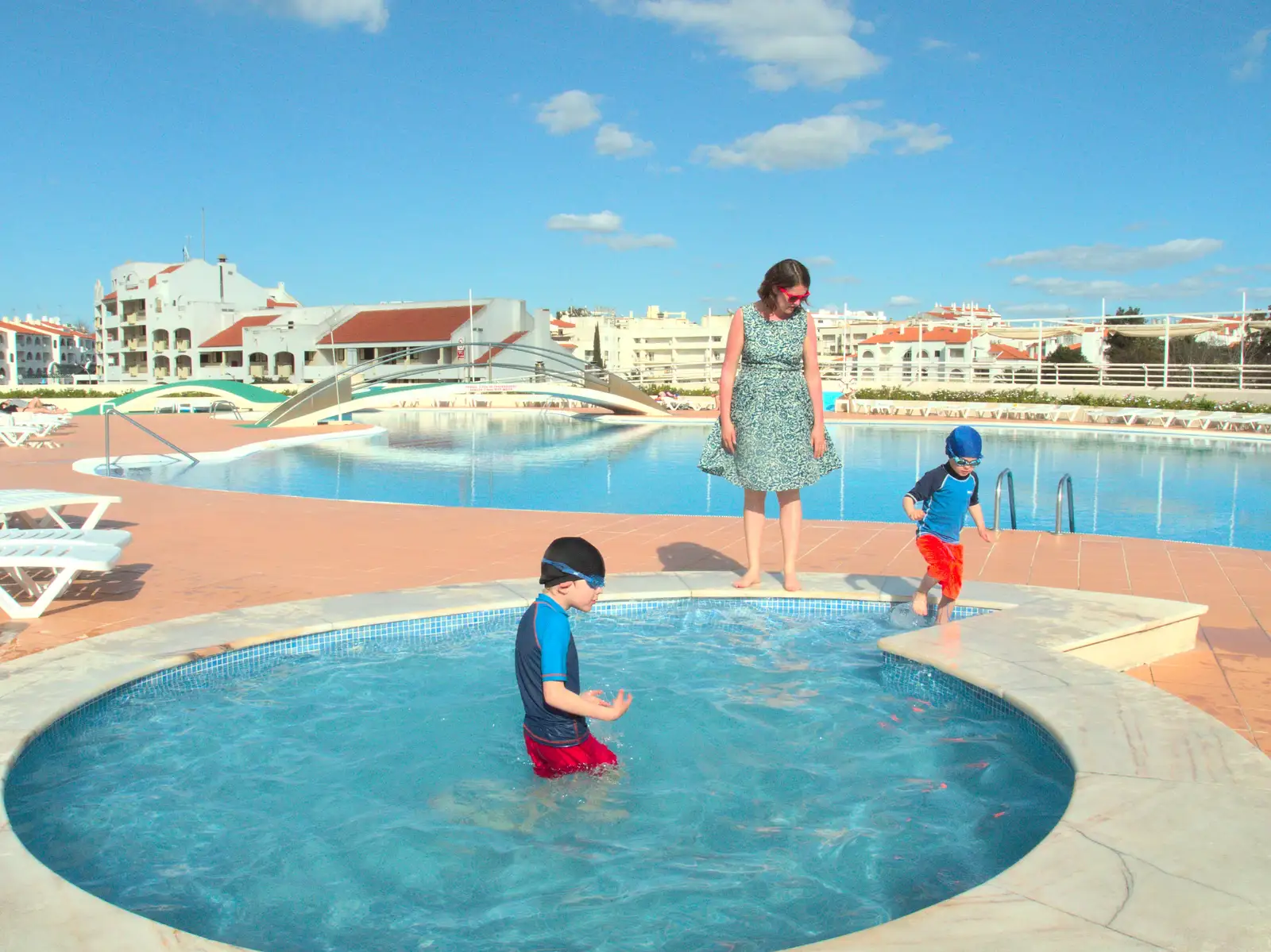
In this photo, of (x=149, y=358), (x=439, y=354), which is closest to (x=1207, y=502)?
(x=439, y=354)

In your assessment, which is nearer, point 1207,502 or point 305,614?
point 305,614

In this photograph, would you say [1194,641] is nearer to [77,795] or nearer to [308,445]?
[77,795]

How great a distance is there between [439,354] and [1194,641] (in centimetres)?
5027

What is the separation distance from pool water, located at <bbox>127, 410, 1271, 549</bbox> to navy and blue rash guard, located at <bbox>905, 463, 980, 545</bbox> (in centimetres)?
530

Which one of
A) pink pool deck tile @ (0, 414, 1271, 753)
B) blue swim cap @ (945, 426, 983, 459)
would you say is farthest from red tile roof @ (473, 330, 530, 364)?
blue swim cap @ (945, 426, 983, 459)

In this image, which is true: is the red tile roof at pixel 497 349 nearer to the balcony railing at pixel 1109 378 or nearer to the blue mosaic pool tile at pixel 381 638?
the balcony railing at pixel 1109 378

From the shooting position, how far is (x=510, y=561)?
6.56 m

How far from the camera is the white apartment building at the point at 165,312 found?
63.8 meters

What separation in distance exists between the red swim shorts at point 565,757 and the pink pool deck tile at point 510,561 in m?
2.08

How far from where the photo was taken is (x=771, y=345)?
5293 mm

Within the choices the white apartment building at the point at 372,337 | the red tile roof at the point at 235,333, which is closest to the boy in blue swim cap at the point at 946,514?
the white apartment building at the point at 372,337

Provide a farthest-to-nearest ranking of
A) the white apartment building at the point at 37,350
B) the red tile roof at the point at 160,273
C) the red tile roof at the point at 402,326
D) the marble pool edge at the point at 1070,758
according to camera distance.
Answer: the white apartment building at the point at 37,350 < the red tile roof at the point at 160,273 < the red tile roof at the point at 402,326 < the marble pool edge at the point at 1070,758

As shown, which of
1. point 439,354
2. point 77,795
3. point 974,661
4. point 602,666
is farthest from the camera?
point 439,354

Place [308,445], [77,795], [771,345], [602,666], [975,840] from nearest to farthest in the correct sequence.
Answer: [975,840]
[77,795]
[602,666]
[771,345]
[308,445]
